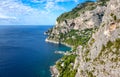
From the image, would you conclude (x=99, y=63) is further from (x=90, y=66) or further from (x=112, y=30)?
(x=112, y=30)

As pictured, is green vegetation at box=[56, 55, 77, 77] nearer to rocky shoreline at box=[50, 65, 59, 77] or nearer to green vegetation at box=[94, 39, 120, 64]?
rocky shoreline at box=[50, 65, 59, 77]

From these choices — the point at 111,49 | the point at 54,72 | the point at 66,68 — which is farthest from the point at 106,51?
the point at 54,72

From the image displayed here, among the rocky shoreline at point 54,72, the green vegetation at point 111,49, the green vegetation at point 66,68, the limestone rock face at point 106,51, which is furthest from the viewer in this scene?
the rocky shoreline at point 54,72

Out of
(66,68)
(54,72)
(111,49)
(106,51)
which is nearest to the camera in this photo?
(111,49)

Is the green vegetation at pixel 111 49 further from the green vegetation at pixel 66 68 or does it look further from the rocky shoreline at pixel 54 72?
the rocky shoreline at pixel 54 72

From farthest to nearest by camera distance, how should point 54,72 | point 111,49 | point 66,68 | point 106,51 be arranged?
point 54,72 → point 66,68 → point 106,51 → point 111,49

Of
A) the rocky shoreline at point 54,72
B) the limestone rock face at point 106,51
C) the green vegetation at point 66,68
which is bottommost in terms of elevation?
the rocky shoreline at point 54,72

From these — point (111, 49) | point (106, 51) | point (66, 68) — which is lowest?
point (66, 68)

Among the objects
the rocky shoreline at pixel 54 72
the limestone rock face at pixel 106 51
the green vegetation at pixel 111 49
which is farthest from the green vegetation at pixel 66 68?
the green vegetation at pixel 111 49

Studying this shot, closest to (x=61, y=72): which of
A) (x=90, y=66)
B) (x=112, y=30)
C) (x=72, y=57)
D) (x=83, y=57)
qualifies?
(x=72, y=57)

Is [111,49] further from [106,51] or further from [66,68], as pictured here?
[66,68]

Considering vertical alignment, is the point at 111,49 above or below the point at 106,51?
above
